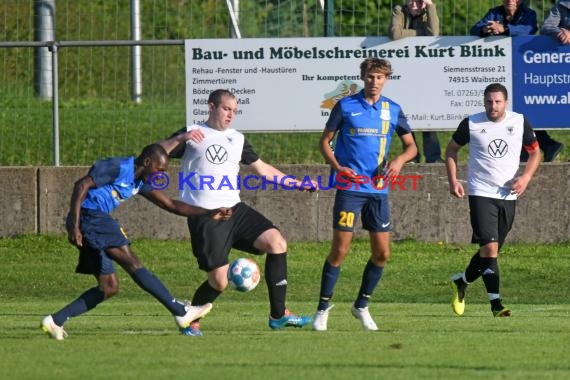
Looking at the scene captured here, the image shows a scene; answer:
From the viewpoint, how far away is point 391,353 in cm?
930

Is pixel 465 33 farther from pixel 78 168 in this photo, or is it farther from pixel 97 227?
pixel 97 227

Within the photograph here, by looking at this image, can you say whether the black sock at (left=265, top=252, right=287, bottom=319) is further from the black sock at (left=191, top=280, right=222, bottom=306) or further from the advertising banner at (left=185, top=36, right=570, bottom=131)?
the advertising banner at (left=185, top=36, right=570, bottom=131)

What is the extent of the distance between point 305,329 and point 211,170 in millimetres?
1573

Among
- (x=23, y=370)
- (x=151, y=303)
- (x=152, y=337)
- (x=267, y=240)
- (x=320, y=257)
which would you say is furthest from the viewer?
(x=320, y=257)

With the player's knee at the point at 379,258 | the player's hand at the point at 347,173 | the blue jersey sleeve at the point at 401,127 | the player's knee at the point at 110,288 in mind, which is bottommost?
the player's knee at the point at 110,288

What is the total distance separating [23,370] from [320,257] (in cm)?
977

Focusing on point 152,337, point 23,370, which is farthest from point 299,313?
point 23,370

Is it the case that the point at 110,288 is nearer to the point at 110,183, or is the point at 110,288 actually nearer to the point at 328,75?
the point at 110,183

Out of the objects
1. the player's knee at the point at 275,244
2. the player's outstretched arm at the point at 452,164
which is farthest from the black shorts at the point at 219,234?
the player's outstretched arm at the point at 452,164

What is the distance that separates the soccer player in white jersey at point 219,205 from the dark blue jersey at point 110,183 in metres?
0.56

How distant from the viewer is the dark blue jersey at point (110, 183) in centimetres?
1047

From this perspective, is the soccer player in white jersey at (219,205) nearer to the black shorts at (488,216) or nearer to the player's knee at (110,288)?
the player's knee at (110,288)

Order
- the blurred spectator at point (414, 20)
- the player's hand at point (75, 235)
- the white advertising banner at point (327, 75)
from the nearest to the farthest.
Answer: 1. the player's hand at point (75, 235)
2. the blurred spectator at point (414, 20)
3. the white advertising banner at point (327, 75)

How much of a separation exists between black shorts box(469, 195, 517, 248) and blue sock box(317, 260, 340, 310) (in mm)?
1709
